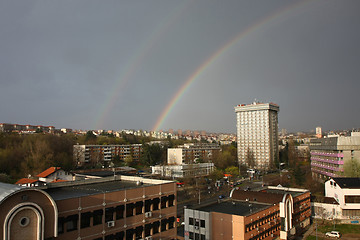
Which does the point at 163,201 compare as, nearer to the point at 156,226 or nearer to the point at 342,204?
the point at 156,226

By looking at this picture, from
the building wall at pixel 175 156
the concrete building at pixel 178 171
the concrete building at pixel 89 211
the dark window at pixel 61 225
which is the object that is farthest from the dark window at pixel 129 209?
the building wall at pixel 175 156

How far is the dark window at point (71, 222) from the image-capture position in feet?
38.7

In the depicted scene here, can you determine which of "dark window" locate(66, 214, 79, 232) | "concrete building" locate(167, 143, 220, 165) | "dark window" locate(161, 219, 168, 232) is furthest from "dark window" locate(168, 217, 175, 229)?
"concrete building" locate(167, 143, 220, 165)

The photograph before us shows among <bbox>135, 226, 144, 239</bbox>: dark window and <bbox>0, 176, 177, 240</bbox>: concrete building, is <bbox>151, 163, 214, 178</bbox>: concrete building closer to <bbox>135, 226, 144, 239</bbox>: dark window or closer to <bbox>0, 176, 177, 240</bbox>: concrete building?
<bbox>0, 176, 177, 240</bbox>: concrete building

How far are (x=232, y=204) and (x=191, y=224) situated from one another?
173 inches

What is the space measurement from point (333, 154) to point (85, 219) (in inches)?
1543

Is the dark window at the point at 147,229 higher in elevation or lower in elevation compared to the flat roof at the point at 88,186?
lower

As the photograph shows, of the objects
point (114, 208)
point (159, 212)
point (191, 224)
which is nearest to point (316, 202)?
point (191, 224)

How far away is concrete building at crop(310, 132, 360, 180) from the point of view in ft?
124

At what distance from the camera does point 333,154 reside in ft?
132

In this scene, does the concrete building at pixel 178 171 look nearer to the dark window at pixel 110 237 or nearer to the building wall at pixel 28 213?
the dark window at pixel 110 237

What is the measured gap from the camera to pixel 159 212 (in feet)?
53.9

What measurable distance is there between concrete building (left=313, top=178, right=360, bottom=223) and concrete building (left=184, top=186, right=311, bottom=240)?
13.5ft

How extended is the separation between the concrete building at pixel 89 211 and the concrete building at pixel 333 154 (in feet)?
103
